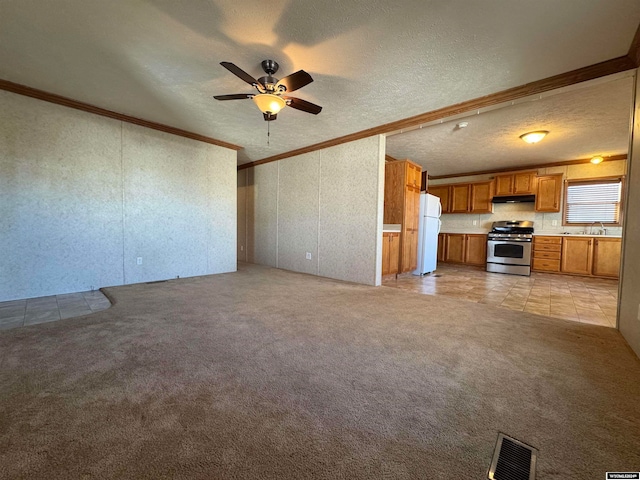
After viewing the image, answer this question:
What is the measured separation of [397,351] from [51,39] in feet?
12.9

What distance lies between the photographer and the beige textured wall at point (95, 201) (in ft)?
10.3

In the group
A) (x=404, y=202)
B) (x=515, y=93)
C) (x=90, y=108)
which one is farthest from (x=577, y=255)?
(x=90, y=108)

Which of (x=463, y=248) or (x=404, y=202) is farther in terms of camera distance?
(x=463, y=248)

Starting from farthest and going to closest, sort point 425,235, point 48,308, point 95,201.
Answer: point 425,235
point 95,201
point 48,308

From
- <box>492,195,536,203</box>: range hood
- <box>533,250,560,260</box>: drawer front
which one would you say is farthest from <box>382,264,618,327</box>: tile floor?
<box>492,195,536,203</box>: range hood

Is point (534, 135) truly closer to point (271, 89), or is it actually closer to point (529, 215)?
point (529, 215)

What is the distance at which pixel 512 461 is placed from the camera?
1.03 meters

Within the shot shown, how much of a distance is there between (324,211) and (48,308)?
3905 millimetres

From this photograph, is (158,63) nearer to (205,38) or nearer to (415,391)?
(205,38)

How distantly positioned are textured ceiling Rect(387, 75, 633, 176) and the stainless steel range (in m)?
1.51

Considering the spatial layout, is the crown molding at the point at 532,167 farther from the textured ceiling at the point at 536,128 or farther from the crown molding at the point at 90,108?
the crown molding at the point at 90,108

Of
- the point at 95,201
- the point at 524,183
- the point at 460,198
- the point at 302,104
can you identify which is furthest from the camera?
the point at 460,198

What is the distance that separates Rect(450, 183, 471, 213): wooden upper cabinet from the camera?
686 centimetres

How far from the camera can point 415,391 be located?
1.48m
